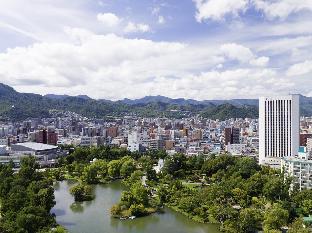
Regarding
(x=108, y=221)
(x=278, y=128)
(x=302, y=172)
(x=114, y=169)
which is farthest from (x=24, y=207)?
(x=278, y=128)

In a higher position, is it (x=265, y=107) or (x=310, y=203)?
(x=265, y=107)

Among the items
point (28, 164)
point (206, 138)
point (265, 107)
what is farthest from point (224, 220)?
point (206, 138)

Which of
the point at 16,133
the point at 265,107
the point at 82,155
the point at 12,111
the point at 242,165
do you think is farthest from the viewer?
the point at 12,111

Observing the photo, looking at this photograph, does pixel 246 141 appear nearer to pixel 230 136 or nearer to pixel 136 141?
pixel 230 136

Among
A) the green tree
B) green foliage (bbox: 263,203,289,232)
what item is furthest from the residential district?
the green tree

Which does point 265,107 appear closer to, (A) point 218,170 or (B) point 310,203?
(A) point 218,170

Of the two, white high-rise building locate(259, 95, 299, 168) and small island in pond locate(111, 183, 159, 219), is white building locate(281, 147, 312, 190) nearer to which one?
small island in pond locate(111, 183, 159, 219)

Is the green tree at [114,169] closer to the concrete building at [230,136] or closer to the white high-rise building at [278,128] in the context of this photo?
the white high-rise building at [278,128]
